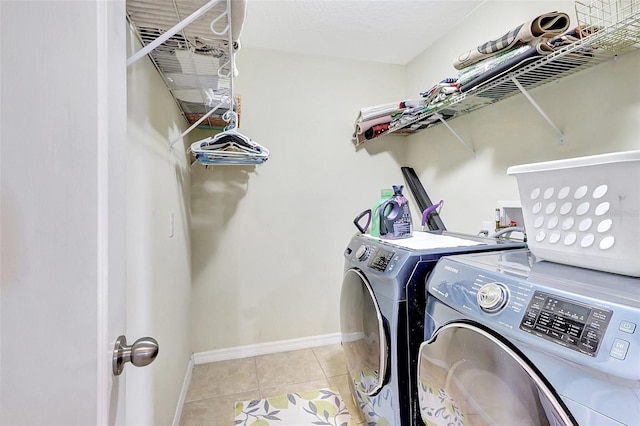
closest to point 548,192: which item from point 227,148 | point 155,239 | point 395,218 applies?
point 395,218

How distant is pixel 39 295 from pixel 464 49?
2.40 m

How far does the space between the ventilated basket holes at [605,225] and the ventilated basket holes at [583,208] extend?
5 centimetres

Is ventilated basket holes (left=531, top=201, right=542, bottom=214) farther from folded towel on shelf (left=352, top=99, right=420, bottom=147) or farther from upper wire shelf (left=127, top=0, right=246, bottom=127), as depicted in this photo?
folded towel on shelf (left=352, top=99, right=420, bottom=147)

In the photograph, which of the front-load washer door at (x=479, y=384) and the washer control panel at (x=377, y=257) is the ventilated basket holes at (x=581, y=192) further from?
the washer control panel at (x=377, y=257)

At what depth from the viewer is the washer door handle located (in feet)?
1.67

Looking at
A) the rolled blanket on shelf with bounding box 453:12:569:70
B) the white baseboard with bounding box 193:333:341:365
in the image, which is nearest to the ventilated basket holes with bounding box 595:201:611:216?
the rolled blanket on shelf with bounding box 453:12:569:70

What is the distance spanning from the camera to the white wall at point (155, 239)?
0.97 metres

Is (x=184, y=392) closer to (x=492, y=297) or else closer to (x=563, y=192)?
(x=492, y=297)

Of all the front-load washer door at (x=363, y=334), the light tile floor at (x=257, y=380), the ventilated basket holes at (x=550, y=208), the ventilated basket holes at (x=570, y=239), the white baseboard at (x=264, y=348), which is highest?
the ventilated basket holes at (x=550, y=208)

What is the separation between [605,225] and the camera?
729mm

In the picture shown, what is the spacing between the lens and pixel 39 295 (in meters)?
0.34

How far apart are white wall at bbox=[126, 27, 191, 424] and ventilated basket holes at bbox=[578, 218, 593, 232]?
4.40 ft

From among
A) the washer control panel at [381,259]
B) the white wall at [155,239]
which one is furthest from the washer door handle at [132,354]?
the washer control panel at [381,259]

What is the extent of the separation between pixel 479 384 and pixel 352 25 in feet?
7.08
